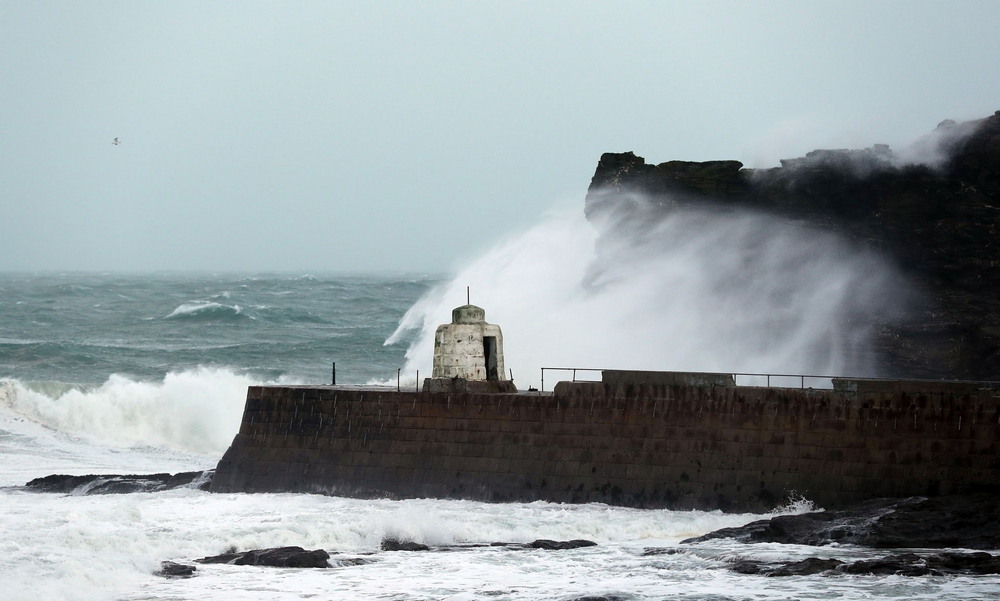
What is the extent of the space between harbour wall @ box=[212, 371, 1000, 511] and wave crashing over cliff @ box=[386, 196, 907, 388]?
9.05 m

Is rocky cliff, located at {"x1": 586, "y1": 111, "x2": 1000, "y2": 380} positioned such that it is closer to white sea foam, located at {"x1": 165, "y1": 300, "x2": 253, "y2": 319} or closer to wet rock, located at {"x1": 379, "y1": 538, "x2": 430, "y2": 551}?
wet rock, located at {"x1": 379, "y1": 538, "x2": 430, "y2": 551}

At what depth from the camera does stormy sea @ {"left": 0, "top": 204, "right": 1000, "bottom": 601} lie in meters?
13.4

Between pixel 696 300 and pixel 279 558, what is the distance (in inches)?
657

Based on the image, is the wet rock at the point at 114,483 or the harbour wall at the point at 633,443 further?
the wet rock at the point at 114,483

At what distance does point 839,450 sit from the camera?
1617 centimetres

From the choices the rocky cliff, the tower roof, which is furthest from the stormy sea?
the tower roof

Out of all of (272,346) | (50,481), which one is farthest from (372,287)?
(50,481)

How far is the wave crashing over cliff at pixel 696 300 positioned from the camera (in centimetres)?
2802

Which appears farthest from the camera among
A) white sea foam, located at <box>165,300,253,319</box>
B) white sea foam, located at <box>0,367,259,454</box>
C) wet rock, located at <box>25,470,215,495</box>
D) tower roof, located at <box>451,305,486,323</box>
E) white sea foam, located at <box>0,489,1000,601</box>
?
white sea foam, located at <box>165,300,253,319</box>

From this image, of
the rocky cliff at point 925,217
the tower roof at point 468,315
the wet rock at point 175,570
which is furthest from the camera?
the rocky cliff at point 925,217

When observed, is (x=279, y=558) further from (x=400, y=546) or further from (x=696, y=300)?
(x=696, y=300)

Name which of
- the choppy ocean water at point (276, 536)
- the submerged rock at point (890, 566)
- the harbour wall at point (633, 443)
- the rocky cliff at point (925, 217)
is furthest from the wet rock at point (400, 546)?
the rocky cliff at point (925, 217)

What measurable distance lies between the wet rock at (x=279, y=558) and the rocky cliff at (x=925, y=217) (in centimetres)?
1743

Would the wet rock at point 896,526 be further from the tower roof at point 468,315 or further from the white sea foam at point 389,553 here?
the tower roof at point 468,315
